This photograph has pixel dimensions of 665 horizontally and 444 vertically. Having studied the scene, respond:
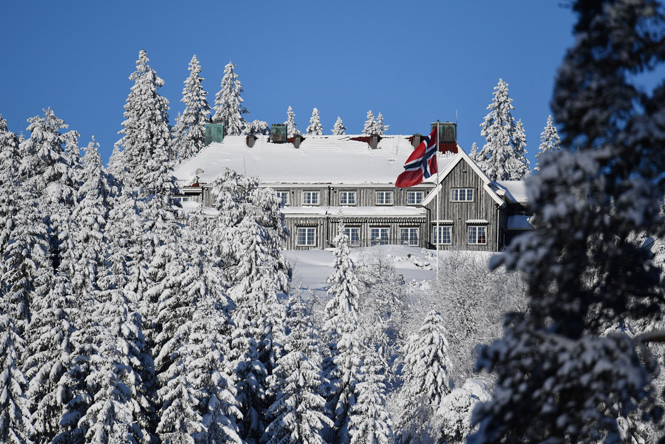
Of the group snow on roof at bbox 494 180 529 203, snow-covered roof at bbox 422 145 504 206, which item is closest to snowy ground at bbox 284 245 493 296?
snow-covered roof at bbox 422 145 504 206

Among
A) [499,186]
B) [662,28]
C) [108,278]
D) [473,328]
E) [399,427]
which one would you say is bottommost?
[399,427]

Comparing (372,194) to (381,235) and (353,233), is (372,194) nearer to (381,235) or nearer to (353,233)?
(381,235)

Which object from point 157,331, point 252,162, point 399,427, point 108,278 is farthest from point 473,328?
point 252,162

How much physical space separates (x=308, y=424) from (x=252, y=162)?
3698cm

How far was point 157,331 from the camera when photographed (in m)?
26.4

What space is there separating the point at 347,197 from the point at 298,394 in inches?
1270

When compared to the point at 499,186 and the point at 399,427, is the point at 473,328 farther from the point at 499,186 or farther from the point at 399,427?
the point at 499,186

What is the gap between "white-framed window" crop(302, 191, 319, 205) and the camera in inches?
2170

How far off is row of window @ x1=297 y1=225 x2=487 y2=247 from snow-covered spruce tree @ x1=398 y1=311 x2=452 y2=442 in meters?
26.0

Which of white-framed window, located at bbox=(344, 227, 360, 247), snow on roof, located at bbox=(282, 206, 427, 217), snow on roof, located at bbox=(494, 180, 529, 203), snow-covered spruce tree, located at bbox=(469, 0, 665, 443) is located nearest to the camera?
snow-covered spruce tree, located at bbox=(469, 0, 665, 443)

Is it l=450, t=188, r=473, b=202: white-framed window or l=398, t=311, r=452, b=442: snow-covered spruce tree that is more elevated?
l=450, t=188, r=473, b=202: white-framed window

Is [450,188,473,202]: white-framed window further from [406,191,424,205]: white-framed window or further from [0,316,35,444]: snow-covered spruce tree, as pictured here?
[0,316,35,444]: snow-covered spruce tree

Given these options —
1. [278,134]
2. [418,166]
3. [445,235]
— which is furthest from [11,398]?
[278,134]

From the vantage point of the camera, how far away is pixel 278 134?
2438 inches
